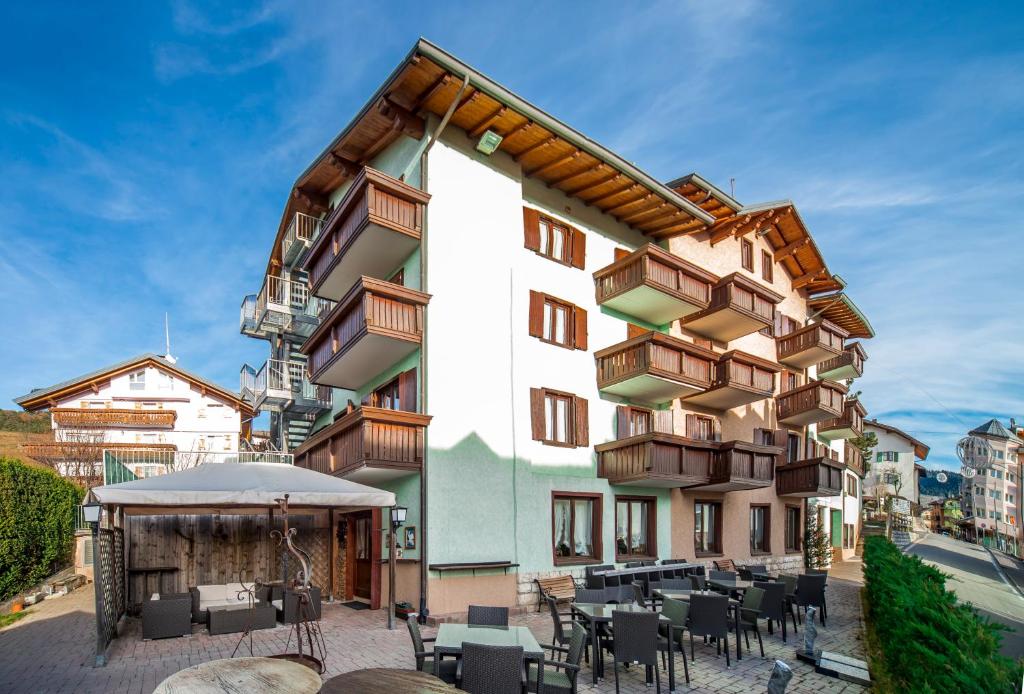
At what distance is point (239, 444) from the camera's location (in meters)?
35.8

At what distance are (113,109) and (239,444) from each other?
100 ft

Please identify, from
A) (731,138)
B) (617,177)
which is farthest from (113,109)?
(617,177)

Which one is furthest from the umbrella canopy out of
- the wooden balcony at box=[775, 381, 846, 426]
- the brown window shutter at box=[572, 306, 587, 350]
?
the wooden balcony at box=[775, 381, 846, 426]

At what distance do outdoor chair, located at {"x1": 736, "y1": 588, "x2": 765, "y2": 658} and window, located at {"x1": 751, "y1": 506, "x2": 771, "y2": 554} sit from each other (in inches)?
517

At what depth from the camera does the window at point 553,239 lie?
17.2 metres

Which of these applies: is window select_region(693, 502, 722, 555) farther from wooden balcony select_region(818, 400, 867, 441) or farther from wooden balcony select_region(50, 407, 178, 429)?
wooden balcony select_region(50, 407, 178, 429)

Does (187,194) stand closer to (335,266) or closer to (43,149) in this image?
(335,266)

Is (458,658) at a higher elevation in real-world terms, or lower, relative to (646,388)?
lower

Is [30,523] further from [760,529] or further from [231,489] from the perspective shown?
[760,529]

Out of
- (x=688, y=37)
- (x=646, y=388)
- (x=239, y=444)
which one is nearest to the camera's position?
(x=688, y=37)

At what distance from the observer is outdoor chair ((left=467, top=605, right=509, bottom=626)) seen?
25.6ft

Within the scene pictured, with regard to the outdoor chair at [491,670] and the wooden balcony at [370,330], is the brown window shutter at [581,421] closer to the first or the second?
the wooden balcony at [370,330]

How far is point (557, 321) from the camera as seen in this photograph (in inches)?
693

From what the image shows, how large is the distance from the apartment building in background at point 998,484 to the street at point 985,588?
6665 mm
